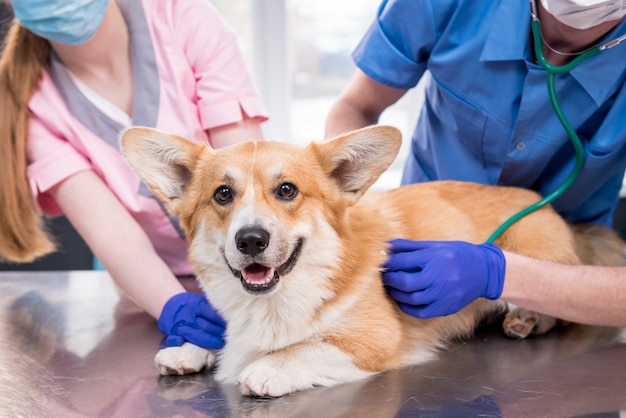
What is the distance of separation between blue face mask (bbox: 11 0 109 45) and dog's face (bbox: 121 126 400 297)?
42cm

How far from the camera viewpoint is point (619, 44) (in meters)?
1.54

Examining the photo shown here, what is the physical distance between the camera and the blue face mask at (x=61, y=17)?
164 cm

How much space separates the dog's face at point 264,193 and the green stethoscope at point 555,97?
0.40m

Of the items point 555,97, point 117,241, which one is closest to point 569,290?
point 555,97

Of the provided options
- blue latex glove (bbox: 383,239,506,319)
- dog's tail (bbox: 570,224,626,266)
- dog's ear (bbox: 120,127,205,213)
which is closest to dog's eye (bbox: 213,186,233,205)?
dog's ear (bbox: 120,127,205,213)

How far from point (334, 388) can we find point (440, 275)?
31 centimetres

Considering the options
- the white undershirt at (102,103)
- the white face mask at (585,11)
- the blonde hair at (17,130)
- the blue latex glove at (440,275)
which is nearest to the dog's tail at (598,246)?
the blue latex glove at (440,275)

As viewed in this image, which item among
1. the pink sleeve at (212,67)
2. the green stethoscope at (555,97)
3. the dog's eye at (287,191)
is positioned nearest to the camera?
the dog's eye at (287,191)

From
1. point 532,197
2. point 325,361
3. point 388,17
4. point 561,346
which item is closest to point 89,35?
point 388,17

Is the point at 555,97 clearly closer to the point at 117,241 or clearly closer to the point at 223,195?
the point at 223,195

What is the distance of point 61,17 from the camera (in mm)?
1654

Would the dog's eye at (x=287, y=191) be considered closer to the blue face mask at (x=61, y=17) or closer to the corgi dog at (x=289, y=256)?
the corgi dog at (x=289, y=256)

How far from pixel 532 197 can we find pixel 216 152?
2.52 ft

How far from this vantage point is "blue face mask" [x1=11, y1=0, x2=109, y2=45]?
164 cm
